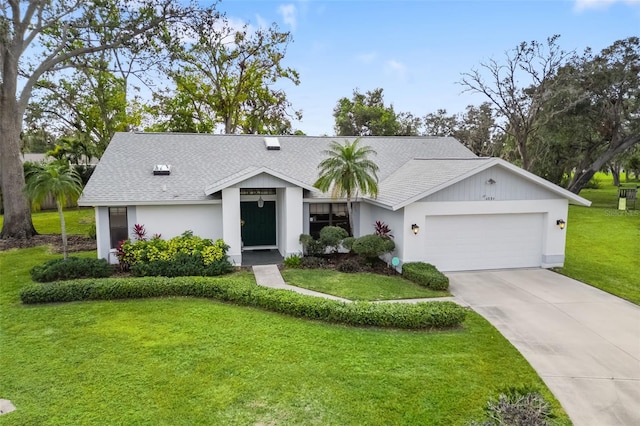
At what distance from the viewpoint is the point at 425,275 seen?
438 inches

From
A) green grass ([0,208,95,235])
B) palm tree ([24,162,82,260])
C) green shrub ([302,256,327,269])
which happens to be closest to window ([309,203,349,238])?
green shrub ([302,256,327,269])

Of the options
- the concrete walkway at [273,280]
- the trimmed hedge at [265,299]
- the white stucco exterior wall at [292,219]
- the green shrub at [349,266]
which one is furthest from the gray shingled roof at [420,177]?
the trimmed hedge at [265,299]

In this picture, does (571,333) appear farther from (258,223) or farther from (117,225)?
(117,225)

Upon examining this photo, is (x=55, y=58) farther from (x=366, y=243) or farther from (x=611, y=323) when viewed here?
(x=611, y=323)

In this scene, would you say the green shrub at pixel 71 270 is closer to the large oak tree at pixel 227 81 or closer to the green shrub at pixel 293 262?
the green shrub at pixel 293 262

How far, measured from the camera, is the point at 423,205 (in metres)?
12.3

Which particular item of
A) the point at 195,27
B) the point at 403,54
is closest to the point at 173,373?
the point at 403,54

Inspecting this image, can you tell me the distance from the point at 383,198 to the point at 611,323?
7135mm

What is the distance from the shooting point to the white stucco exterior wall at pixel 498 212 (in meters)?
12.3

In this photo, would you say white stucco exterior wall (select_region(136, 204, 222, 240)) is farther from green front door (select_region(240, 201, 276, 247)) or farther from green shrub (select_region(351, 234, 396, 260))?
green shrub (select_region(351, 234, 396, 260))

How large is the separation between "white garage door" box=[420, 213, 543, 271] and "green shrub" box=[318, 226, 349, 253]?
3097mm

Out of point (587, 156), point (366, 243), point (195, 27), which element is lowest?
point (366, 243)

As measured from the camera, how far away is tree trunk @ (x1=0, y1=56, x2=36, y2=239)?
17.5 metres

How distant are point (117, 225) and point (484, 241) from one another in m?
12.5
